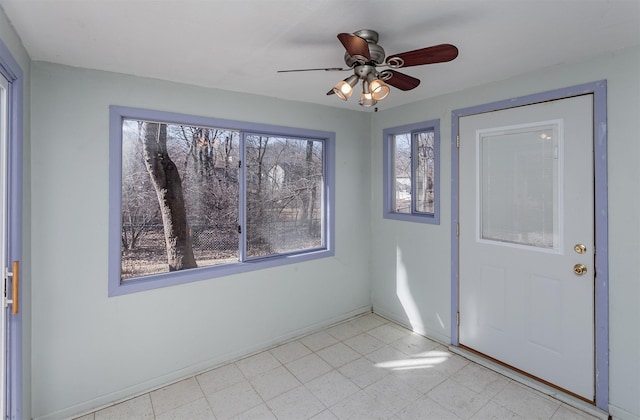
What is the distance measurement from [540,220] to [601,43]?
3.79 ft

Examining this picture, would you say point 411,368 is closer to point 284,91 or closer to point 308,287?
point 308,287

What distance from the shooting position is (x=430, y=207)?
3182mm

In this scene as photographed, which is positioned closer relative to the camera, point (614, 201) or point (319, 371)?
point (614, 201)

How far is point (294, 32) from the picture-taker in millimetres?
1711

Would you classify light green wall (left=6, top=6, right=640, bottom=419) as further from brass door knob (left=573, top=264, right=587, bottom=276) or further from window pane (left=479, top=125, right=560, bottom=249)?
window pane (left=479, top=125, right=560, bottom=249)

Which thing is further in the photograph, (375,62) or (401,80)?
(401,80)

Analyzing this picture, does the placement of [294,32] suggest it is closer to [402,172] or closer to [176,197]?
[176,197]

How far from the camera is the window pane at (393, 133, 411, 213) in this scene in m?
3.39

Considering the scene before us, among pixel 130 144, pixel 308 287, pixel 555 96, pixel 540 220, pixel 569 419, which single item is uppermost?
pixel 555 96

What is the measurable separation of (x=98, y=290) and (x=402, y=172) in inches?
113

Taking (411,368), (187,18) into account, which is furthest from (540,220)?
(187,18)

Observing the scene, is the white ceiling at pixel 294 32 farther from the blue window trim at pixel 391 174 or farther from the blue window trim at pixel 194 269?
the blue window trim at pixel 391 174

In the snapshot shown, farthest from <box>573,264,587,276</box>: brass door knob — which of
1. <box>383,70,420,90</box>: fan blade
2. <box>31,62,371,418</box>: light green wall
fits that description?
<box>31,62,371,418</box>: light green wall

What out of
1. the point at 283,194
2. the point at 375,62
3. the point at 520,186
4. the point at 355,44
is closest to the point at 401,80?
the point at 375,62
